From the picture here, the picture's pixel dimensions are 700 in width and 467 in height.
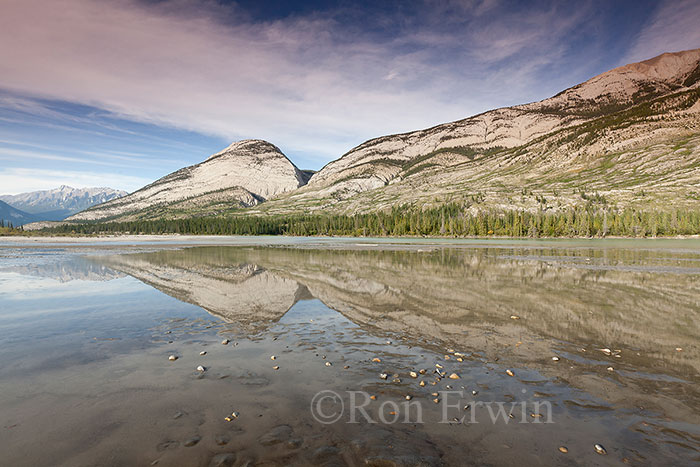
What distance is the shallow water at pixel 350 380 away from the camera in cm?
691

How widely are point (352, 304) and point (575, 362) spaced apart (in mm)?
12221

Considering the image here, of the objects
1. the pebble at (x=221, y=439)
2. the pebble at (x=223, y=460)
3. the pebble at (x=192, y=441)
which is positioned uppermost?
the pebble at (x=223, y=460)

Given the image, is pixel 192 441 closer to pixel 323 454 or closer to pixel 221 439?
pixel 221 439

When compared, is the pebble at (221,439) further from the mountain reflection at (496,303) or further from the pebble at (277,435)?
the mountain reflection at (496,303)

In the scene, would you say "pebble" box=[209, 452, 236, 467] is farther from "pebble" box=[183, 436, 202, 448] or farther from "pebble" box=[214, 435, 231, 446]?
"pebble" box=[183, 436, 202, 448]

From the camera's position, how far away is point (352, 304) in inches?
829
